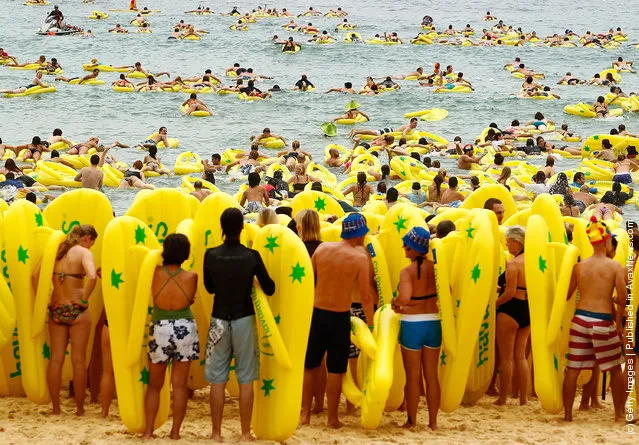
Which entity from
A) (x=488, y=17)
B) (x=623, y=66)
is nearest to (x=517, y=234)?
(x=623, y=66)

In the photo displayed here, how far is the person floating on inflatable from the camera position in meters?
6.18

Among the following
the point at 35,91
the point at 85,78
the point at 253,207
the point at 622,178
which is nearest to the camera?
the point at 253,207

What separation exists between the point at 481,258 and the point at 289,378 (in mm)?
1516

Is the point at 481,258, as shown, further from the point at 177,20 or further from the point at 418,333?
the point at 177,20

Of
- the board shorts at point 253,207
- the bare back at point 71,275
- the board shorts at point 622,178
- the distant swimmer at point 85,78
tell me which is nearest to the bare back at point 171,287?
the bare back at point 71,275

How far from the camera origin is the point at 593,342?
627cm

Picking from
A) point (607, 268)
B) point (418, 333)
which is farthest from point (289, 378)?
point (607, 268)

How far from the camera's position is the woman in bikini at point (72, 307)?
6.30 m

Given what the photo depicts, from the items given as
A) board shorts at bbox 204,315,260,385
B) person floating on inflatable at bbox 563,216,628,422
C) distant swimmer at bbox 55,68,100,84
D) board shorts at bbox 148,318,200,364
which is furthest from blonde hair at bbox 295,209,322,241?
distant swimmer at bbox 55,68,100,84

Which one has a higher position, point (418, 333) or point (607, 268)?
point (607, 268)

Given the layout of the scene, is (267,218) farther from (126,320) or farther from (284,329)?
(126,320)

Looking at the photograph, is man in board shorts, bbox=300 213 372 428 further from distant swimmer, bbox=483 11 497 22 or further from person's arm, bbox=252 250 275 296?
distant swimmer, bbox=483 11 497 22

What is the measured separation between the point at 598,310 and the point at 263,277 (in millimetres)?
2217

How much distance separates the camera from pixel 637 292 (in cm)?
621
